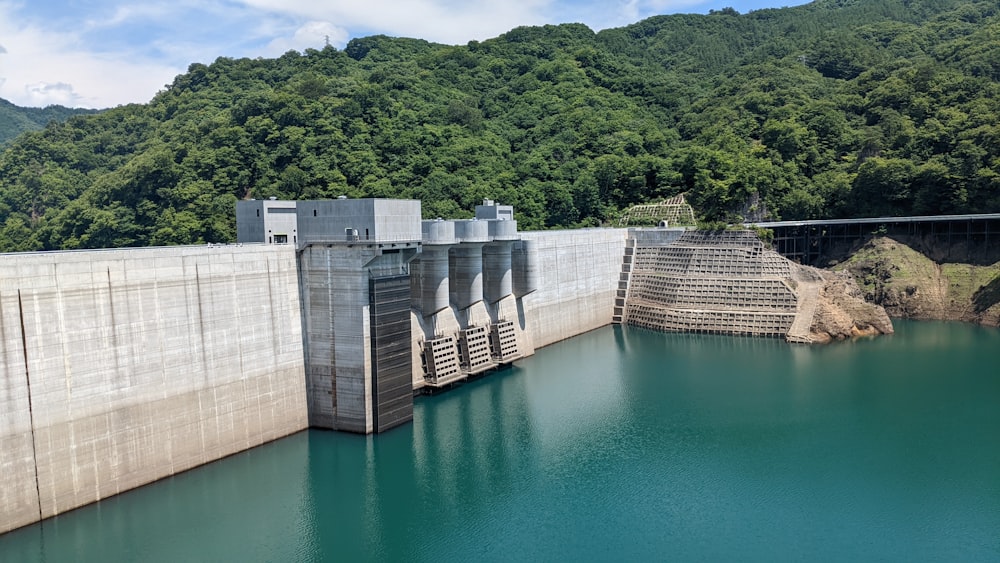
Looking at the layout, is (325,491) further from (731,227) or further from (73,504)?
(731,227)

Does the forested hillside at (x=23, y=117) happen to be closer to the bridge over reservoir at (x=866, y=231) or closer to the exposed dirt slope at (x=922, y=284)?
the bridge over reservoir at (x=866, y=231)

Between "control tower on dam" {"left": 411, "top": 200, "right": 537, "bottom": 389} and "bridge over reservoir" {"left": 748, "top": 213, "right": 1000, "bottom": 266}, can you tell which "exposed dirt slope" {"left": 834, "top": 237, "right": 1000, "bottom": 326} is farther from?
"control tower on dam" {"left": 411, "top": 200, "right": 537, "bottom": 389}

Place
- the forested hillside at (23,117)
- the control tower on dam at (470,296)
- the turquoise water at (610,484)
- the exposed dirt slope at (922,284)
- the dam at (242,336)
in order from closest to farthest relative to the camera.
→ 1. the turquoise water at (610,484)
2. the dam at (242,336)
3. the control tower on dam at (470,296)
4. the exposed dirt slope at (922,284)
5. the forested hillside at (23,117)

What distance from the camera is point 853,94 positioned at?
88.8m

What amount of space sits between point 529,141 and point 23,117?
14376 centimetres

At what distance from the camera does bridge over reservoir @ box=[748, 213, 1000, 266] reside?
60656 mm

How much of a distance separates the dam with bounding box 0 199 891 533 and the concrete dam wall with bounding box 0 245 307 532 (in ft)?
0.16

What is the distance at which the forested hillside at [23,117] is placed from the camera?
160 meters

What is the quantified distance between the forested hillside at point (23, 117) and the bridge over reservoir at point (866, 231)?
480 ft

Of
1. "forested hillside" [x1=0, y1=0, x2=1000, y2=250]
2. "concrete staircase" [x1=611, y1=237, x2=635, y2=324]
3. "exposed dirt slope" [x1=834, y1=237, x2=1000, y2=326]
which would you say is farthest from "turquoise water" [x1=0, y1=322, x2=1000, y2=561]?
"forested hillside" [x1=0, y1=0, x2=1000, y2=250]

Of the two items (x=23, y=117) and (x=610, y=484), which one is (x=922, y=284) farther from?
(x=23, y=117)

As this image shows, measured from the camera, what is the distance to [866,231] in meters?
66.0

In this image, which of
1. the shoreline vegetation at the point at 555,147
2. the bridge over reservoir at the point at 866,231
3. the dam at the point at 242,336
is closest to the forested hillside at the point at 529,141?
the shoreline vegetation at the point at 555,147

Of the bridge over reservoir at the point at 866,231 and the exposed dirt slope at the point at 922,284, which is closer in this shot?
the exposed dirt slope at the point at 922,284
